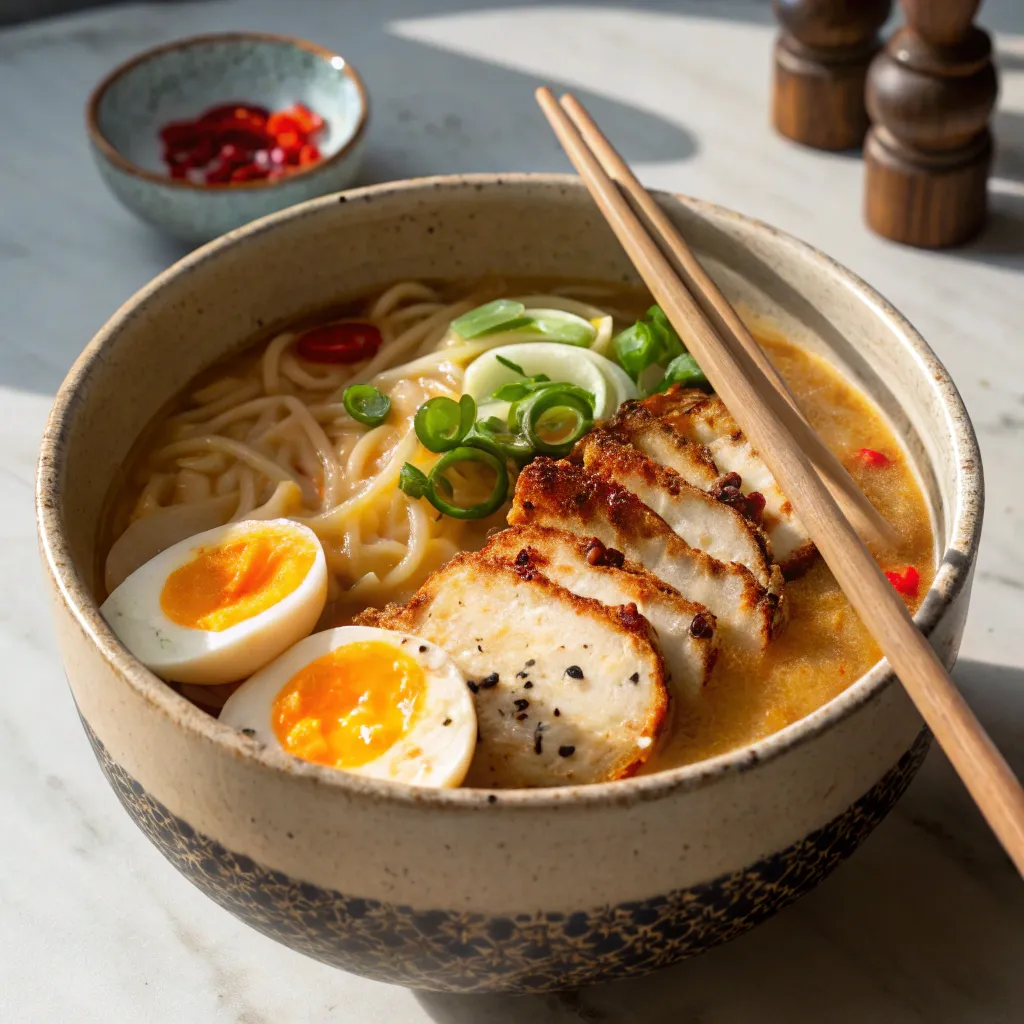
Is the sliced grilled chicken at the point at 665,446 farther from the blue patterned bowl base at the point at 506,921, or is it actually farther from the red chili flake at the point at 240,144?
the red chili flake at the point at 240,144

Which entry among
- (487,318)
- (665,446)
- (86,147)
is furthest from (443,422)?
(86,147)

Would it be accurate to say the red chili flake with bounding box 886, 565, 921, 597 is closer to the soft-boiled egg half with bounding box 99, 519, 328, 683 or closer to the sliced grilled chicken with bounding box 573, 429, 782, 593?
the sliced grilled chicken with bounding box 573, 429, 782, 593

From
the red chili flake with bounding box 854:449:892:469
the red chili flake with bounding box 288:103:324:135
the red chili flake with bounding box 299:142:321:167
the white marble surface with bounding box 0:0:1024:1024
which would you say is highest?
the red chili flake with bounding box 854:449:892:469

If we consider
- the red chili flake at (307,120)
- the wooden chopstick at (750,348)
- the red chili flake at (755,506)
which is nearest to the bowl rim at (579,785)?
the wooden chopstick at (750,348)

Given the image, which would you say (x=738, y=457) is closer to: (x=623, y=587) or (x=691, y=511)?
(x=691, y=511)

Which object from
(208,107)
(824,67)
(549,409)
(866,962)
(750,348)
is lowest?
(866,962)

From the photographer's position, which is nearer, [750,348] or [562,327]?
[750,348]

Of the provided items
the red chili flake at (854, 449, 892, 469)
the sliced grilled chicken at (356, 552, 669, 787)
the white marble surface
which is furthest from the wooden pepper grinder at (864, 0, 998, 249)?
the sliced grilled chicken at (356, 552, 669, 787)
